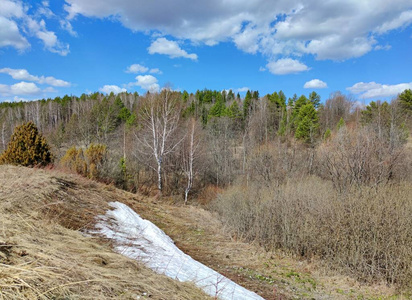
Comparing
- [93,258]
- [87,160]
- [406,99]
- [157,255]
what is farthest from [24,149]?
[406,99]

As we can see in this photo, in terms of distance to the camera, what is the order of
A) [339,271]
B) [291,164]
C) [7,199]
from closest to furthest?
[7,199]
[339,271]
[291,164]

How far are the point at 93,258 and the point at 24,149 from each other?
Answer: 11.9 m

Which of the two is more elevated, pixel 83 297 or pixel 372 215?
pixel 83 297

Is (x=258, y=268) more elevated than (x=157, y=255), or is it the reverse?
(x=157, y=255)

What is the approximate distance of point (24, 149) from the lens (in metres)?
12.7

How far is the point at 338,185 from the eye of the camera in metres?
12.1

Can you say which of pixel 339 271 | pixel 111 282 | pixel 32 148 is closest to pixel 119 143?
pixel 32 148

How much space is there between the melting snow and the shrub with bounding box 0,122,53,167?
6848mm

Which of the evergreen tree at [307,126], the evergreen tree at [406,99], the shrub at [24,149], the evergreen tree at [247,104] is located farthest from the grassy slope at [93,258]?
the evergreen tree at [247,104]

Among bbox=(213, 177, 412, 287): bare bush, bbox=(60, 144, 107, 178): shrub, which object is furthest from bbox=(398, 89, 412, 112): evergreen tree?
bbox=(60, 144, 107, 178): shrub

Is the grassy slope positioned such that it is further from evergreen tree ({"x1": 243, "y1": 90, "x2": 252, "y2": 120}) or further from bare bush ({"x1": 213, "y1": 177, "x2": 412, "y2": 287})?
evergreen tree ({"x1": 243, "y1": 90, "x2": 252, "y2": 120})

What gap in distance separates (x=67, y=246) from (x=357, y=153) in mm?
12601

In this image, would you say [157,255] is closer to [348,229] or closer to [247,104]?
[348,229]

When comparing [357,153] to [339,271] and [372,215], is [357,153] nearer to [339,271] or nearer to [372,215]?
[372,215]
